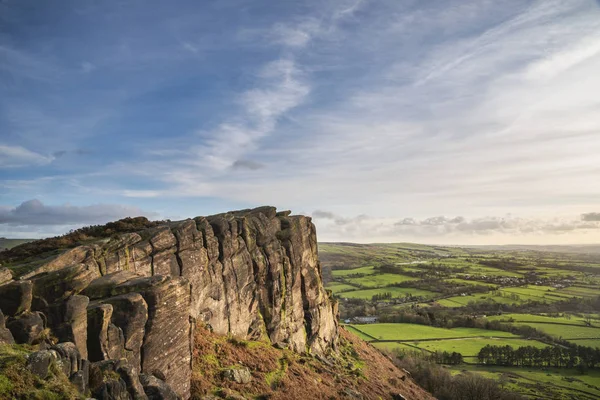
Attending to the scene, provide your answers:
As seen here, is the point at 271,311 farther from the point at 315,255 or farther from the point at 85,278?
the point at 85,278

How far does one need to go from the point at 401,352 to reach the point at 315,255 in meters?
63.0

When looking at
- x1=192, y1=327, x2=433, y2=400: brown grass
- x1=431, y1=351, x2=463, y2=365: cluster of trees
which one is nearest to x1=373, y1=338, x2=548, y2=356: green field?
x1=431, y1=351, x2=463, y2=365: cluster of trees

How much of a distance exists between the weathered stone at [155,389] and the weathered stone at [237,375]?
419 inches

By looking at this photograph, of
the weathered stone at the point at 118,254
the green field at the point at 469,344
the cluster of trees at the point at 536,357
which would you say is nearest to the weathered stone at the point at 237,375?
the weathered stone at the point at 118,254

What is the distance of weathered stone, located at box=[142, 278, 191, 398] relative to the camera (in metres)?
26.1

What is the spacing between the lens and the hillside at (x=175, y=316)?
20.0m

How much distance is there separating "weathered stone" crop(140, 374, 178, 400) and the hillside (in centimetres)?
6

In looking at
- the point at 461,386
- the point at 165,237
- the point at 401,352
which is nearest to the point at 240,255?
the point at 165,237

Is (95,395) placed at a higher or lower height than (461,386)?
higher

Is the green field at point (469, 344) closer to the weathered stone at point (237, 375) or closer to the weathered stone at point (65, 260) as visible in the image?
the weathered stone at point (237, 375)

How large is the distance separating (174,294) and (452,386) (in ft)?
258

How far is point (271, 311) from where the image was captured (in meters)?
52.3

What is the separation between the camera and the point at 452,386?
8231 cm

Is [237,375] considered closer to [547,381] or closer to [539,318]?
[547,381]
